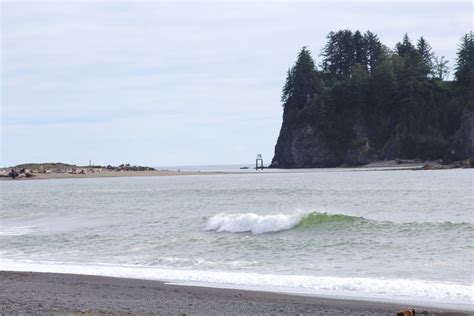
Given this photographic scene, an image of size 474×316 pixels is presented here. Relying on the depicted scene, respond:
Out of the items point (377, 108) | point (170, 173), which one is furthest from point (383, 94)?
point (170, 173)

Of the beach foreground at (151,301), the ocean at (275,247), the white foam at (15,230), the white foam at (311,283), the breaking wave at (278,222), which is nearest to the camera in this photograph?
the beach foreground at (151,301)

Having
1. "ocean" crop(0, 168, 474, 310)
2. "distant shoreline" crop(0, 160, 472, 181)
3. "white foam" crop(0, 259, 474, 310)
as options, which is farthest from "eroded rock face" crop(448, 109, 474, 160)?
"white foam" crop(0, 259, 474, 310)

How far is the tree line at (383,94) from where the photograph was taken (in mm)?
105438

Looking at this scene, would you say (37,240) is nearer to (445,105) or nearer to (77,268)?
(77,268)

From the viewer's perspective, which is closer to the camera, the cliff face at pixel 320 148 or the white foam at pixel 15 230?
the white foam at pixel 15 230

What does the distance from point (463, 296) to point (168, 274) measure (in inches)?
295

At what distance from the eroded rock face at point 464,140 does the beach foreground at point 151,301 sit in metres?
85.0

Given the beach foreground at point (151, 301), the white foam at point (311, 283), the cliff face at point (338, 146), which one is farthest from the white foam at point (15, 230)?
the cliff face at point (338, 146)

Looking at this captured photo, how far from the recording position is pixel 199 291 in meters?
15.1

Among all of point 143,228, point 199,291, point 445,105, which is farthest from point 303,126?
point 199,291

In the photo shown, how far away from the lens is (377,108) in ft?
375

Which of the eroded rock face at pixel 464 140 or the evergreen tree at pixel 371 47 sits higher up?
the evergreen tree at pixel 371 47

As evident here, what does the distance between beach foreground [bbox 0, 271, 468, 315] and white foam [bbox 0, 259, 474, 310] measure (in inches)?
33.3

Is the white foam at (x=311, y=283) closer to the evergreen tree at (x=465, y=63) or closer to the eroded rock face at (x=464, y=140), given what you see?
the eroded rock face at (x=464, y=140)
